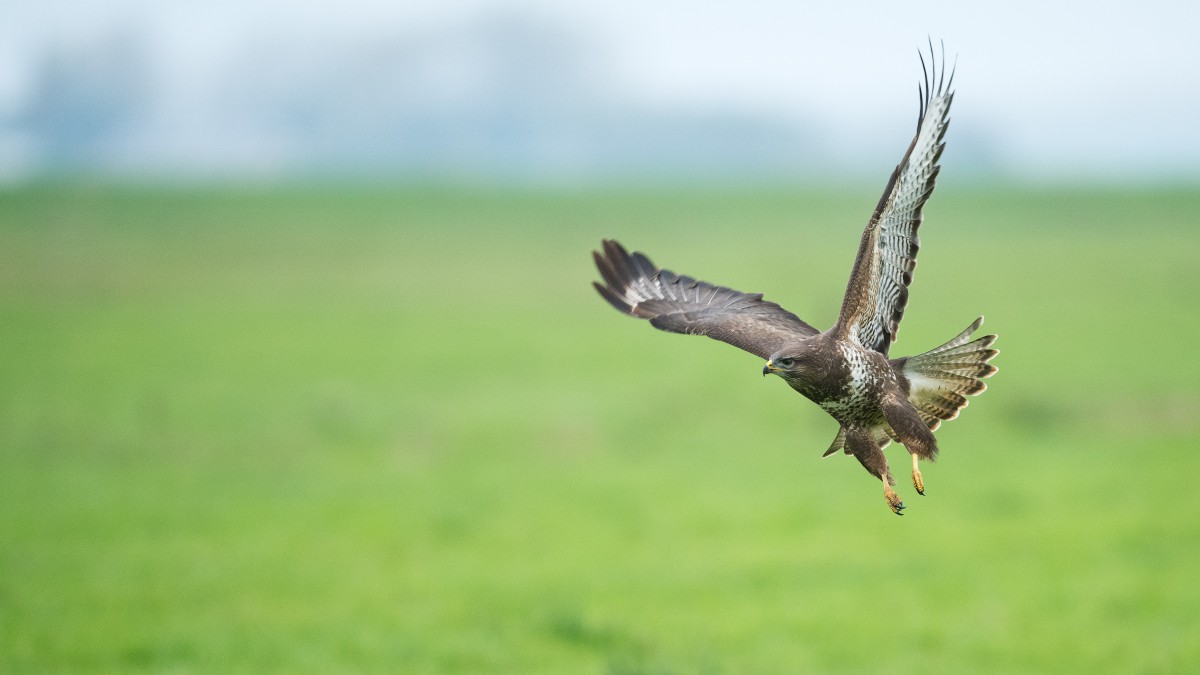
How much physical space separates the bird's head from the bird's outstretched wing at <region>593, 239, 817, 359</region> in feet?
2.05

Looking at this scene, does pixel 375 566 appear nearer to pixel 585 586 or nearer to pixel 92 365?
pixel 585 586

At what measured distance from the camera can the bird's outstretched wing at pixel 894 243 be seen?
601 cm

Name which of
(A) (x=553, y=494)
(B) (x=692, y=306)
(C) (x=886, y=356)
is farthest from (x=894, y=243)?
(A) (x=553, y=494)

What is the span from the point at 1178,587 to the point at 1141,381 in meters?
14.6

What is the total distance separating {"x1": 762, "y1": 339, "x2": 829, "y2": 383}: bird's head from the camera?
6.18 metres

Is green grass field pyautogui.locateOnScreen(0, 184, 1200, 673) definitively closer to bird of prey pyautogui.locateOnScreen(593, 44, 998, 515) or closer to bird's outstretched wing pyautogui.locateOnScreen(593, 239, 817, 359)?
bird's outstretched wing pyautogui.locateOnScreen(593, 239, 817, 359)

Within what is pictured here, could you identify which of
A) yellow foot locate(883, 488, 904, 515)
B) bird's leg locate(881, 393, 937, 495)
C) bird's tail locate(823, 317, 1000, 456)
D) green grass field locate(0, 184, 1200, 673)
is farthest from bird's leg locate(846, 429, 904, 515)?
green grass field locate(0, 184, 1200, 673)

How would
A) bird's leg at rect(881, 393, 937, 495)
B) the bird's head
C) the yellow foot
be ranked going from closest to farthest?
the yellow foot
bird's leg at rect(881, 393, 937, 495)
the bird's head

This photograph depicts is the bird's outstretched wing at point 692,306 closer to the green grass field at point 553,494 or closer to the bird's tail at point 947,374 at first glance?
the bird's tail at point 947,374

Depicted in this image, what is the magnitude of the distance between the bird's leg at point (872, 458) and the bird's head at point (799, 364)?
13.4 inches

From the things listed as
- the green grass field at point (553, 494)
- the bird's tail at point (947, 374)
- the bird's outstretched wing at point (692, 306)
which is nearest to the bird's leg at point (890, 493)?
the bird's tail at point (947, 374)

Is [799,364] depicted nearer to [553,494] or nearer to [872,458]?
[872,458]

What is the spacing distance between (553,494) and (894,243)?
14039 mm

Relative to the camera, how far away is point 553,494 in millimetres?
20000
